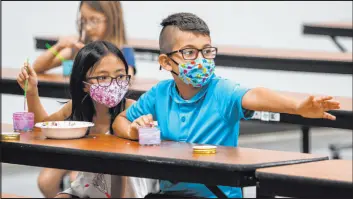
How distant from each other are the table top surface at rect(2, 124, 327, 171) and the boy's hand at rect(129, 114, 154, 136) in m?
0.05

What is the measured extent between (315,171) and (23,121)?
158cm

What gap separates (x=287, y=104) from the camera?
142 inches

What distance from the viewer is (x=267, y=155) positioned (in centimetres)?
356

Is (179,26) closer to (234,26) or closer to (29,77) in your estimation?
(29,77)

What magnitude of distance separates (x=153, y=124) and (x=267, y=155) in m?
0.55

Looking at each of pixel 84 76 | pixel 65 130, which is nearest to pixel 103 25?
pixel 84 76

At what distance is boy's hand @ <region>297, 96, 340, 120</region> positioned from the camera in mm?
3434

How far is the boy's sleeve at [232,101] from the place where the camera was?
12.7 feet

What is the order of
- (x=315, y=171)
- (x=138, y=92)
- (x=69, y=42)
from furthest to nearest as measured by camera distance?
(x=69, y=42), (x=138, y=92), (x=315, y=171)

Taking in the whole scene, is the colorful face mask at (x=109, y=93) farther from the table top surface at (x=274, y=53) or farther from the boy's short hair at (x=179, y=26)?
the table top surface at (x=274, y=53)

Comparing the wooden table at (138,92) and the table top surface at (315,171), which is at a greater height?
the wooden table at (138,92)

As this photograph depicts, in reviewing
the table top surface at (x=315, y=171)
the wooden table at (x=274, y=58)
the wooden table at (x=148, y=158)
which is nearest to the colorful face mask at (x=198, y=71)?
the wooden table at (x=148, y=158)

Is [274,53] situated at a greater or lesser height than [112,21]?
lesser

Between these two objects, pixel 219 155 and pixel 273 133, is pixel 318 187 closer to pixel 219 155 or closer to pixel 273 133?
pixel 219 155
